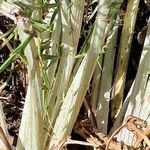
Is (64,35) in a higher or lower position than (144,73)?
higher

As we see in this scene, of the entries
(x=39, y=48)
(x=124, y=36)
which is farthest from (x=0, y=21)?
(x=39, y=48)

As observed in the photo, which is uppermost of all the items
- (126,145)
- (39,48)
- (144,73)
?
(39,48)

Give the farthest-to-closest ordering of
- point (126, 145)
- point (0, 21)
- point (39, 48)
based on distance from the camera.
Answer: point (0, 21)
point (126, 145)
point (39, 48)

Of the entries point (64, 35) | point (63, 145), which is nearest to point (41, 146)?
point (63, 145)

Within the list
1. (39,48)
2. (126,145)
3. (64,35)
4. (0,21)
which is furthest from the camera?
(0,21)

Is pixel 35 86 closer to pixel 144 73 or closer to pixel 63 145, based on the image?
pixel 63 145

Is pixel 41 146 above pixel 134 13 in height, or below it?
below

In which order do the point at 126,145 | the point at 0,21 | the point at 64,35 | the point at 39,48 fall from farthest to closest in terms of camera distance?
the point at 0,21 → the point at 126,145 → the point at 64,35 → the point at 39,48

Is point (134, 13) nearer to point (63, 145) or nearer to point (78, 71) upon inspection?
point (78, 71)

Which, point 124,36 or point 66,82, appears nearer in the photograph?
point 66,82
